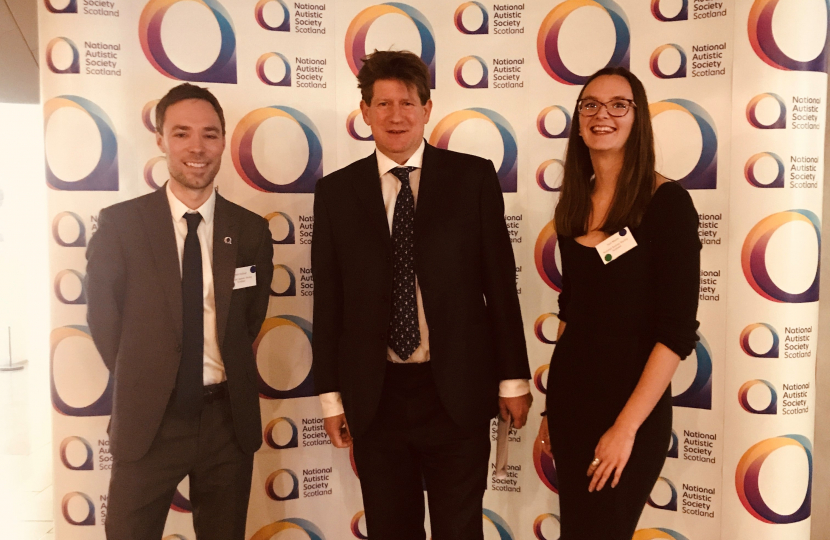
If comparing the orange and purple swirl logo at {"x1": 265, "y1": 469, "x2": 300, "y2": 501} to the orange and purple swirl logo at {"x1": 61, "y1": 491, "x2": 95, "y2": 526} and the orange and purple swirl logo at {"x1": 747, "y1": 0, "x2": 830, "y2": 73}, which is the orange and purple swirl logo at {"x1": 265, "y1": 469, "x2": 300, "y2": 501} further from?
the orange and purple swirl logo at {"x1": 747, "y1": 0, "x2": 830, "y2": 73}

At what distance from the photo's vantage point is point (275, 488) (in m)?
2.53

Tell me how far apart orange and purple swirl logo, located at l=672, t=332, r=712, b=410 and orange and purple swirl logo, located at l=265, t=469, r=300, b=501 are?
1.92 m

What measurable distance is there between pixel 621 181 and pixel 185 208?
1.49 m

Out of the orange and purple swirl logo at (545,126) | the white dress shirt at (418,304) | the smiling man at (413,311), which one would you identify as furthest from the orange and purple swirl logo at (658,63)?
the white dress shirt at (418,304)

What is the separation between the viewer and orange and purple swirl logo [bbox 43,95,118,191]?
2266 mm

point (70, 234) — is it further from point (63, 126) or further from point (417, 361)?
point (417, 361)

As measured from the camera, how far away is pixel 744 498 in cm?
236

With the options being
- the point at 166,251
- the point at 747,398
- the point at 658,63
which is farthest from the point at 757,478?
the point at 166,251

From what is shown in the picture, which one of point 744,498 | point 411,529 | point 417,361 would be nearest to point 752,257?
point 744,498

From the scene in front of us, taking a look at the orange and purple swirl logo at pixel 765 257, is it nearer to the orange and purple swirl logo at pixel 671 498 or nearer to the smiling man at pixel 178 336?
the orange and purple swirl logo at pixel 671 498

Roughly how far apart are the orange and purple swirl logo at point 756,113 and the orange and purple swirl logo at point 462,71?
3.90 feet

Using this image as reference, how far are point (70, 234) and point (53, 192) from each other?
204mm

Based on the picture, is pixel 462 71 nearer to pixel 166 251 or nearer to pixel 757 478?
pixel 166 251

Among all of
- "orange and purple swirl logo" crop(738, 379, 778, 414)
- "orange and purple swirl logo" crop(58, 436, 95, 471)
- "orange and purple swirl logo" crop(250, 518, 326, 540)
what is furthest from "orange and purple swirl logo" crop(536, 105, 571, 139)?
"orange and purple swirl logo" crop(58, 436, 95, 471)
